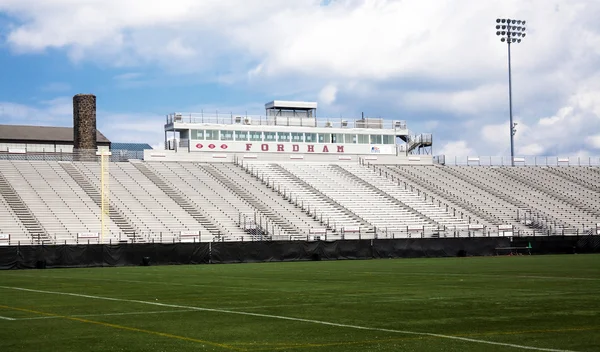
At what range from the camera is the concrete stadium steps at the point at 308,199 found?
60.7m

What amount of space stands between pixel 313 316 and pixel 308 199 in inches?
1980

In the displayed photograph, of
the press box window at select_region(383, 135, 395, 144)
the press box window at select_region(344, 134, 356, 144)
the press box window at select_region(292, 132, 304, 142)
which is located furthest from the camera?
the press box window at select_region(383, 135, 395, 144)

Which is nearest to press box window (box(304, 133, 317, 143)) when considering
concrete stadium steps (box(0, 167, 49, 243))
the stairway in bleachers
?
the stairway in bleachers

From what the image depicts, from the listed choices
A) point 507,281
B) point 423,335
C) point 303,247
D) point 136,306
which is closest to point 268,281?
point 507,281

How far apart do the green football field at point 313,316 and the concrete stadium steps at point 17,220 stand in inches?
1056

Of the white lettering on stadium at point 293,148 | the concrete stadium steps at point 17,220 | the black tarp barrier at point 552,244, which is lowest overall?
the black tarp barrier at point 552,244

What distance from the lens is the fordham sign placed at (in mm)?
75438

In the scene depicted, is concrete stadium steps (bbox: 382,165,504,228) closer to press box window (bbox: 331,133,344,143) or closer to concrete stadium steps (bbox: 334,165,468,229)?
concrete stadium steps (bbox: 334,165,468,229)

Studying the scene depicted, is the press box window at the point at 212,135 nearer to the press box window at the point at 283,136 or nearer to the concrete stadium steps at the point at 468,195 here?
the press box window at the point at 283,136

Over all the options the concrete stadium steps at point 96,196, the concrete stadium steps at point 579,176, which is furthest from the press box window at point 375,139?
the concrete stadium steps at point 96,196

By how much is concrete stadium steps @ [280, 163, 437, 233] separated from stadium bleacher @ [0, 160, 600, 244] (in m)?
0.10

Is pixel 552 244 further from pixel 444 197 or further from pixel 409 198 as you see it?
pixel 444 197

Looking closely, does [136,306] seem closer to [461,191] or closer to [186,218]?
[186,218]

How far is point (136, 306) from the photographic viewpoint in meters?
17.8
